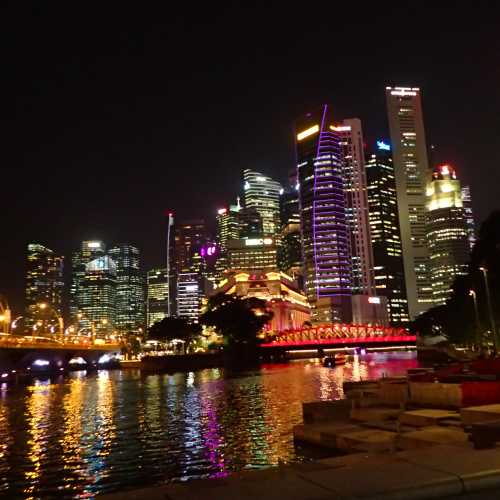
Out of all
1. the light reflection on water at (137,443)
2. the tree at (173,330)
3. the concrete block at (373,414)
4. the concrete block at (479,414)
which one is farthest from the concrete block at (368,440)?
the tree at (173,330)

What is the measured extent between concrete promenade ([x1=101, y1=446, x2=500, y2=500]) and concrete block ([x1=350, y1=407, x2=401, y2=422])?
1349 centimetres

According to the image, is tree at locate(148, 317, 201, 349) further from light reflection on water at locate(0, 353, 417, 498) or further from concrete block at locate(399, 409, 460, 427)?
concrete block at locate(399, 409, 460, 427)

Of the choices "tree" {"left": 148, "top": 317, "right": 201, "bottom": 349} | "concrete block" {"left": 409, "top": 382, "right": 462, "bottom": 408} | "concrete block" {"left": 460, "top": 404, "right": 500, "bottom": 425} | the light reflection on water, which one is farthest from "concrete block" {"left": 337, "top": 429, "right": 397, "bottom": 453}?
"tree" {"left": 148, "top": 317, "right": 201, "bottom": 349}

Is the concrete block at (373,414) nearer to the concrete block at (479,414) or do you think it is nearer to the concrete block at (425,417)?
the concrete block at (425,417)

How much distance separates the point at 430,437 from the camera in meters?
16.2

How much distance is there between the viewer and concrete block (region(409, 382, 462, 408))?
20688mm

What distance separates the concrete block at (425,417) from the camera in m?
18.9

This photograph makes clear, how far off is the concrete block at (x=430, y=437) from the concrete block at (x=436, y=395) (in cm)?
356

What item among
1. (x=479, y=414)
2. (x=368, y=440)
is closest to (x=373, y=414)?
(x=368, y=440)

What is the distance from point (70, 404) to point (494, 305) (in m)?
60.9

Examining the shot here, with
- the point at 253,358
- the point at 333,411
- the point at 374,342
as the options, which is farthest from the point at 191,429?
the point at 374,342

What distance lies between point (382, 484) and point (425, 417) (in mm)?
12294

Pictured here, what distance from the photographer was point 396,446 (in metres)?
17.5

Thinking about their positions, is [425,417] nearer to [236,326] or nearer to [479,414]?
[479,414]
